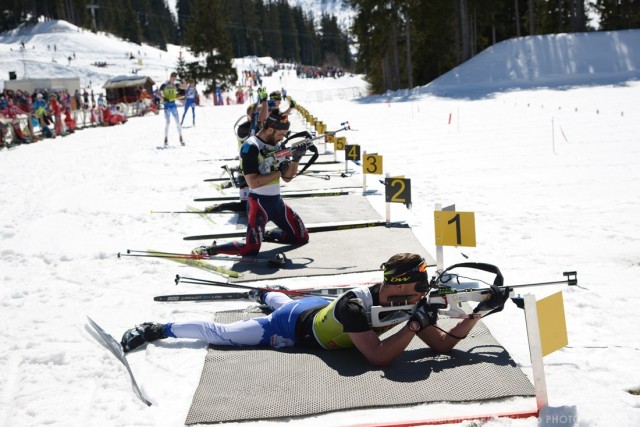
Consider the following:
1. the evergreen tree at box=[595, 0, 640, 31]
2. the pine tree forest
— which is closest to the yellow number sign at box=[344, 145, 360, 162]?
the pine tree forest

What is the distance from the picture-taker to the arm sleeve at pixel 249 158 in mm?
7996

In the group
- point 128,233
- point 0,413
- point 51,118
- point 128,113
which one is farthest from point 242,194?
point 128,113

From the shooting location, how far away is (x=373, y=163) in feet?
38.2

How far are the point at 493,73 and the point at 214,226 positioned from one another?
34.8 m

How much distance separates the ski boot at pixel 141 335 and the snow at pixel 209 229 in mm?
108

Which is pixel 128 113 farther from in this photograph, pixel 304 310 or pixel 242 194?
pixel 304 310

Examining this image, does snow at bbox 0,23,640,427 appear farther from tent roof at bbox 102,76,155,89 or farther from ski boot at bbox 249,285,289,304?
tent roof at bbox 102,76,155,89

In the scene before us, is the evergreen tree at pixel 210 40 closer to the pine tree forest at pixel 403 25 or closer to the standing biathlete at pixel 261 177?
the pine tree forest at pixel 403 25

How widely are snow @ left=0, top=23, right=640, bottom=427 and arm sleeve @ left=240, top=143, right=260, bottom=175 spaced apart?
1.42 metres

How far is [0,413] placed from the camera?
15.0ft

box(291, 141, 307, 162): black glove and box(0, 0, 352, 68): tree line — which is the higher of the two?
box(0, 0, 352, 68): tree line

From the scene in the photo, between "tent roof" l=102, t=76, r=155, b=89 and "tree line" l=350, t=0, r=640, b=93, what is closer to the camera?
"tree line" l=350, t=0, r=640, b=93

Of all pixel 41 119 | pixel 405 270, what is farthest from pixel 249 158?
pixel 41 119

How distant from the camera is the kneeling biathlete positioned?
4680mm
